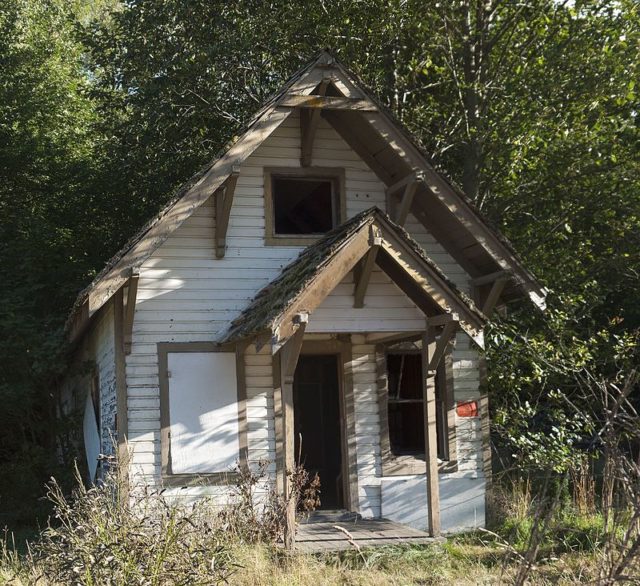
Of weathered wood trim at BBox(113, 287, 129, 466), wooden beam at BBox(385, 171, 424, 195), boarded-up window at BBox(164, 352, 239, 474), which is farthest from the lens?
wooden beam at BBox(385, 171, 424, 195)

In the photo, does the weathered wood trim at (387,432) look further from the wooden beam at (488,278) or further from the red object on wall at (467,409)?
the wooden beam at (488,278)

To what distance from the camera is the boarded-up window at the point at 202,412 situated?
1133cm

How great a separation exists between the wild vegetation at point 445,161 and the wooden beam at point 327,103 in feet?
9.74

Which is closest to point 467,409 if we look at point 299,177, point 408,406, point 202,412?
point 408,406

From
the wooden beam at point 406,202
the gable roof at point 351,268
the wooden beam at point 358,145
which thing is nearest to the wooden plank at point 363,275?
the gable roof at point 351,268

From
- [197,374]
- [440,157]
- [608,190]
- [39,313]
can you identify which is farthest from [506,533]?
[39,313]

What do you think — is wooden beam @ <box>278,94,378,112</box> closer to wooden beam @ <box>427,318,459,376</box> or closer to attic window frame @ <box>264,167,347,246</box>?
attic window frame @ <box>264,167,347,246</box>

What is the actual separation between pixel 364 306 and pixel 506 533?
3.68m

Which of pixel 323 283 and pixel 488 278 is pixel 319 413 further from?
pixel 323 283

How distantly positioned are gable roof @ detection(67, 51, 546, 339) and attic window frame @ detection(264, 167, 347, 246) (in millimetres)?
514

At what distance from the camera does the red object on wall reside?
1260 centimetres

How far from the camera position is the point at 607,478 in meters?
4.75

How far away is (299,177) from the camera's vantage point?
12.5m

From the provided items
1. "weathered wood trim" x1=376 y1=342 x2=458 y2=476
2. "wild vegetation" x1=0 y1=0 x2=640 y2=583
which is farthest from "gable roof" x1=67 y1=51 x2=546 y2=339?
"weathered wood trim" x1=376 y1=342 x2=458 y2=476
